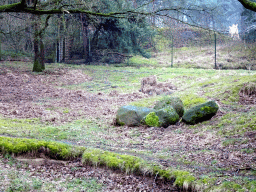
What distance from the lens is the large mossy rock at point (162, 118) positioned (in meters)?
8.80

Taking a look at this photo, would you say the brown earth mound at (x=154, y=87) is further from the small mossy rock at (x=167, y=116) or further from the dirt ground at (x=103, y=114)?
the small mossy rock at (x=167, y=116)

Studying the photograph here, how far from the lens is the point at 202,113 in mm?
8516

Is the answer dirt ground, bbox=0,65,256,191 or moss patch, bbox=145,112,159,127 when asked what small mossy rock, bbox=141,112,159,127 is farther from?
dirt ground, bbox=0,65,256,191

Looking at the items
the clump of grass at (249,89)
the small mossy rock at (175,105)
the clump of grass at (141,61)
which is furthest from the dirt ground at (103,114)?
the clump of grass at (141,61)

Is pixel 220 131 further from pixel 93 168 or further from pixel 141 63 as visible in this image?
pixel 141 63

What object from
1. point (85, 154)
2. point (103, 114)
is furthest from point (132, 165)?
point (103, 114)

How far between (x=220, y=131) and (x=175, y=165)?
242cm

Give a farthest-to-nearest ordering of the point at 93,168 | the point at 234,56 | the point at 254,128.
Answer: the point at 234,56, the point at 254,128, the point at 93,168

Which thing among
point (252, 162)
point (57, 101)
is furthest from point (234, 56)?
point (252, 162)

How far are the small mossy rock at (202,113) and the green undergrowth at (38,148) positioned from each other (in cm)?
401

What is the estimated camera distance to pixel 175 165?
219 inches

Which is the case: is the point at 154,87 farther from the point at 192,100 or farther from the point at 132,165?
the point at 132,165

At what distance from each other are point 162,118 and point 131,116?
1.08 metres

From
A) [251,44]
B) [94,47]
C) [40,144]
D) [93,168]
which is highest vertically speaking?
[94,47]
